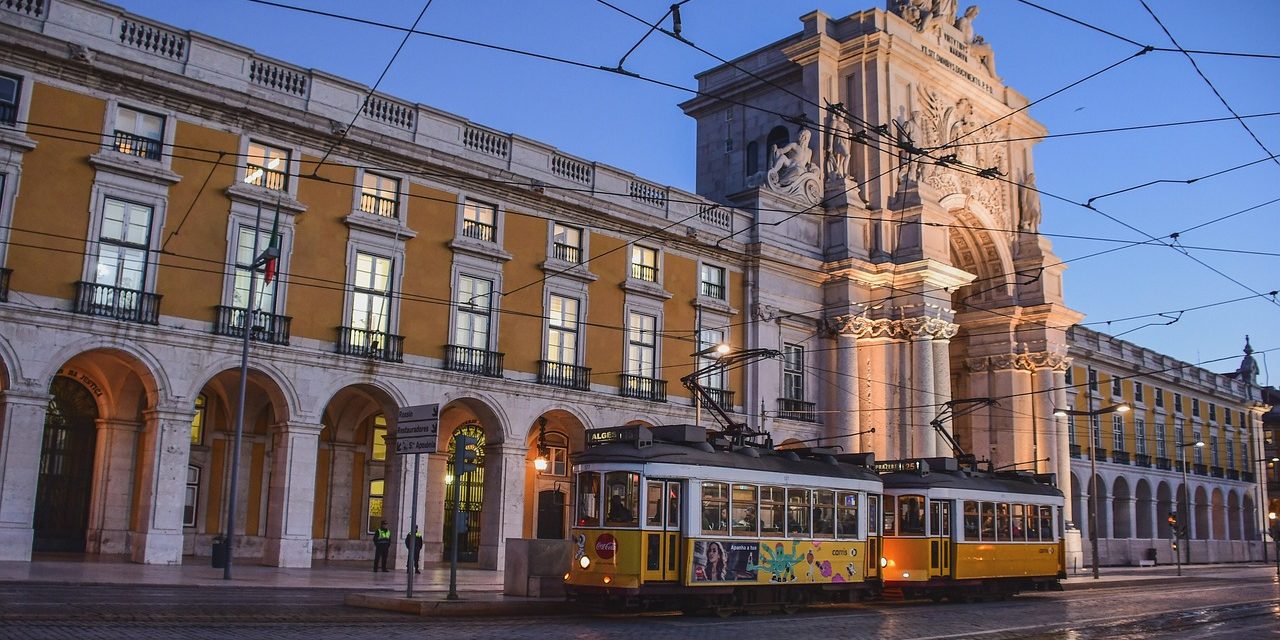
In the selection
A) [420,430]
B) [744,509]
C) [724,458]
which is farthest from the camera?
[744,509]

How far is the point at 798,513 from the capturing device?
21219mm

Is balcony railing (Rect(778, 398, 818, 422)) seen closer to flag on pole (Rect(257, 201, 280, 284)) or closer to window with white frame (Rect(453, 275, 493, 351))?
window with white frame (Rect(453, 275, 493, 351))

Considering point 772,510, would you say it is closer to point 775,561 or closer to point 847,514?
point 775,561

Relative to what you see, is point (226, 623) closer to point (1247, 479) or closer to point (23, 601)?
point (23, 601)

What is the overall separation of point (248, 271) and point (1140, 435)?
50.5 meters

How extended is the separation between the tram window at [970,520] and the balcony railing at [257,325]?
1579 centimetres

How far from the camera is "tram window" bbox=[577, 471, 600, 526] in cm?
1888

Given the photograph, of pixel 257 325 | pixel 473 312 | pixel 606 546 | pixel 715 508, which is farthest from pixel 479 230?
pixel 606 546

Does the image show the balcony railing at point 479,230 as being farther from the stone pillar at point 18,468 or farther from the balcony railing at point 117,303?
the stone pillar at point 18,468

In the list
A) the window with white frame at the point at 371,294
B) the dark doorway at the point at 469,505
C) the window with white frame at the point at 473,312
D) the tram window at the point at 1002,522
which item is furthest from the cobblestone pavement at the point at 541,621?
the dark doorway at the point at 469,505

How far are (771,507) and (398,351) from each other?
38.7 feet

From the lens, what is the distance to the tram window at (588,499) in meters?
18.9

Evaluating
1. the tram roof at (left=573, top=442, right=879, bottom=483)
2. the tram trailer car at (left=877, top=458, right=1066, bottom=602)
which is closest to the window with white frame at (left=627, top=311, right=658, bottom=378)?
the tram trailer car at (left=877, top=458, right=1066, bottom=602)

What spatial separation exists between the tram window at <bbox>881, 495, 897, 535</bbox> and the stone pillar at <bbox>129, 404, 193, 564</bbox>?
14991 millimetres
